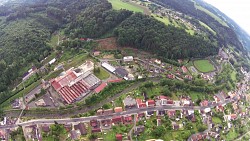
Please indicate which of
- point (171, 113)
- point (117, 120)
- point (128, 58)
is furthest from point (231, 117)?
point (128, 58)

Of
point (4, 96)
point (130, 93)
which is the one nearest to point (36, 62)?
point (4, 96)

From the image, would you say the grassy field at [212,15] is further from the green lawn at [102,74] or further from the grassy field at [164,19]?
the green lawn at [102,74]

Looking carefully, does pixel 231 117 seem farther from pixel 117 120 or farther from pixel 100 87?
pixel 100 87

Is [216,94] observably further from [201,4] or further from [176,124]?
[201,4]

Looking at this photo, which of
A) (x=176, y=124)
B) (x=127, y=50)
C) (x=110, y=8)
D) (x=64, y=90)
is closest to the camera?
(x=176, y=124)

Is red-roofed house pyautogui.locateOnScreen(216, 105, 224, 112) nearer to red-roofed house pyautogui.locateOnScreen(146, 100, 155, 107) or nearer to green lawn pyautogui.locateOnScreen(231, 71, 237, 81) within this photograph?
green lawn pyautogui.locateOnScreen(231, 71, 237, 81)

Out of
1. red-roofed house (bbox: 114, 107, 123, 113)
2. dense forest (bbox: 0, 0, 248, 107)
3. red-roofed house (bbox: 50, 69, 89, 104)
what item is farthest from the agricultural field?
red-roofed house (bbox: 114, 107, 123, 113)
